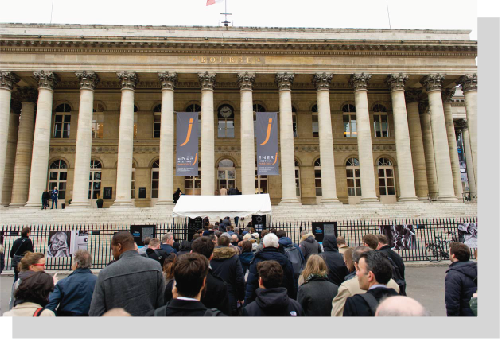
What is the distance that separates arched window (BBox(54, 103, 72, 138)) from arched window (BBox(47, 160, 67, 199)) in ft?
7.16

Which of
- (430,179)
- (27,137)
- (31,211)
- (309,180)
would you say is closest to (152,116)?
(27,137)

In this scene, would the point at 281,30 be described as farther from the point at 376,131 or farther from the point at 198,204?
the point at 198,204

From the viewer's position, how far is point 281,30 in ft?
76.7

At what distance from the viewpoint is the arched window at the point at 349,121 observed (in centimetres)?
2677

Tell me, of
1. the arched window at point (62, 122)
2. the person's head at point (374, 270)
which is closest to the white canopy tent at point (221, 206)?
the person's head at point (374, 270)

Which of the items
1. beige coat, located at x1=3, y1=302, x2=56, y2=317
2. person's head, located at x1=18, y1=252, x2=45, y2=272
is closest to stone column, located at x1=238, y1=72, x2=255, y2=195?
person's head, located at x1=18, y1=252, x2=45, y2=272

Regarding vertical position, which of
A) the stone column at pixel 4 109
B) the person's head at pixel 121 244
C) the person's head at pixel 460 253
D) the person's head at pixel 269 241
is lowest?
the person's head at pixel 460 253

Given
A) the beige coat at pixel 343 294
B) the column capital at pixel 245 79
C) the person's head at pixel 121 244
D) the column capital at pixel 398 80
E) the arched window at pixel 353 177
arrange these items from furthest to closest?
the arched window at pixel 353 177 → the column capital at pixel 398 80 → the column capital at pixel 245 79 → the person's head at pixel 121 244 → the beige coat at pixel 343 294

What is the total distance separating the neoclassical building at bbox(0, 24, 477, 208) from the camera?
69.6 feet

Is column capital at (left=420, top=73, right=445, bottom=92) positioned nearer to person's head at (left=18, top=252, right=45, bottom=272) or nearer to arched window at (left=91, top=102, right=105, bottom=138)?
arched window at (left=91, top=102, right=105, bottom=138)

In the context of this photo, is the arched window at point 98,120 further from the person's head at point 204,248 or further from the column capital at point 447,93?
the column capital at point 447,93

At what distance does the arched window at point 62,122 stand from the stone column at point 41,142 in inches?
161

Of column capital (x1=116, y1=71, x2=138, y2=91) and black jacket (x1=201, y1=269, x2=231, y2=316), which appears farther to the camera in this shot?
column capital (x1=116, y1=71, x2=138, y2=91)

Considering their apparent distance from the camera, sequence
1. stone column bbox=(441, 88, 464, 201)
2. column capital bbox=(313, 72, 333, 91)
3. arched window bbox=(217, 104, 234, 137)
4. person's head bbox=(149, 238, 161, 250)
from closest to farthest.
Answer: person's head bbox=(149, 238, 161, 250)
column capital bbox=(313, 72, 333, 91)
stone column bbox=(441, 88, 464, 201)
arched window bbox=(217, 104, 234, 137)
